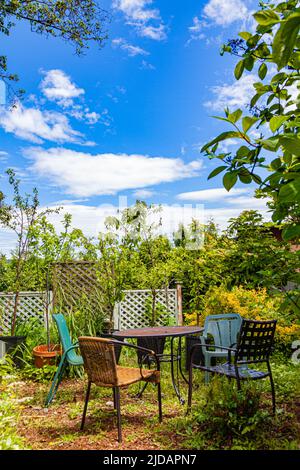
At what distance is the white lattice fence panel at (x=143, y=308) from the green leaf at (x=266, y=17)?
638 centimetres

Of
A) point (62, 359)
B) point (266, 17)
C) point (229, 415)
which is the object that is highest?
point (266, 17)

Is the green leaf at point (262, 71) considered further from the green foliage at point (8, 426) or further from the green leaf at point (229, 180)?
the green foliage at point (8, 426)

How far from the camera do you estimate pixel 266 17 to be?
3.91 ft

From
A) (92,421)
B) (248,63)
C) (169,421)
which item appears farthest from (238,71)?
(92,421)

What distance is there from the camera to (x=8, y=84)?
6031mm

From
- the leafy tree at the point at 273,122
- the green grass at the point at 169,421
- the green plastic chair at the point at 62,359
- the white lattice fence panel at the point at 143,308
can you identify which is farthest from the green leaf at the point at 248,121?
the white lattice fence panel at the point at 143,308

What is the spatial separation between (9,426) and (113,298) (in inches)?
107

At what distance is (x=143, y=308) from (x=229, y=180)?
6545 millimetres

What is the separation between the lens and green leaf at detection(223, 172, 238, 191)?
4.50 feet

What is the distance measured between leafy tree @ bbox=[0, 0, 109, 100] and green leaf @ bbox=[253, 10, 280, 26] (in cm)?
528

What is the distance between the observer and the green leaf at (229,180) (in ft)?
4.50

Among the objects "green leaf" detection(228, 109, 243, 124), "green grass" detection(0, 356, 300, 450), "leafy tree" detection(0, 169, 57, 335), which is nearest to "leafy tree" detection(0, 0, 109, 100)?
"leafy tree" detection(0, 169, 57, 335)

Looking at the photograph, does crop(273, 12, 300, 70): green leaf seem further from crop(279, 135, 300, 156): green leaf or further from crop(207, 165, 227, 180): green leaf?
crop(207, 165, 227, 180): green leaf

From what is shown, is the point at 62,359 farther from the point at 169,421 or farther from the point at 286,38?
the point at 286,38
